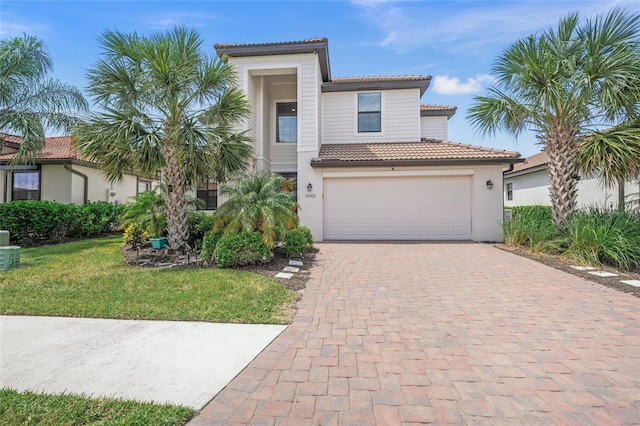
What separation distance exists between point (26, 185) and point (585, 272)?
21.3 metres

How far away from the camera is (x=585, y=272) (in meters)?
6.99

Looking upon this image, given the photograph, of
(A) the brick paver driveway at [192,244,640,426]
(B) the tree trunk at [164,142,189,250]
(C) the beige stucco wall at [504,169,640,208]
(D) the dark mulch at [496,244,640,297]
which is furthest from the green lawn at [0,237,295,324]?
(C) the beige stucco wall at [504,169,640,208]

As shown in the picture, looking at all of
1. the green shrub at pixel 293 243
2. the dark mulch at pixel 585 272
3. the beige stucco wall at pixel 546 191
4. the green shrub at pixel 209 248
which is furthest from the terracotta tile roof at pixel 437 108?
the green shrub at pixel 209 248

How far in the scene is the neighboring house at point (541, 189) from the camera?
1291 centimetres

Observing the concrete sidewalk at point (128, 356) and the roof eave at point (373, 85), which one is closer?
the concrete sidewalk at point (128, 356)

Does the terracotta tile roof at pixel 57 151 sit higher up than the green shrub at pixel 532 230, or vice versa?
the terracotta tile roof at pixel 57 151

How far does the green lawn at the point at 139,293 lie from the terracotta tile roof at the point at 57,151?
28.0ft

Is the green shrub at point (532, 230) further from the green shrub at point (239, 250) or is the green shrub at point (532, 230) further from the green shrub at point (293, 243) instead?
the green shrub at point (239, 250)

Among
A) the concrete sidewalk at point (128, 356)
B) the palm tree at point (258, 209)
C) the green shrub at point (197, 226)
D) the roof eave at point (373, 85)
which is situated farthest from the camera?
the roof eave at point (373, 85)

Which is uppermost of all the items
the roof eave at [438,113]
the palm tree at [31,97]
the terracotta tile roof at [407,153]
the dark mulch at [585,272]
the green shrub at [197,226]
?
the roof eave at [438,113]

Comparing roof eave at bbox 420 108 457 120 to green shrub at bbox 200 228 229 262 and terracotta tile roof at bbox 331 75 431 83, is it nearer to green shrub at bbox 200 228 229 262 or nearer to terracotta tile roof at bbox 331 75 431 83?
terracotta tile roof at bbox 331 75 431 83

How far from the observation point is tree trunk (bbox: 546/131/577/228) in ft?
30.6

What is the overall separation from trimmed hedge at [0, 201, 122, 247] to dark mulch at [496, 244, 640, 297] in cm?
1532

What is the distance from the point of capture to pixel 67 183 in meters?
14.6
